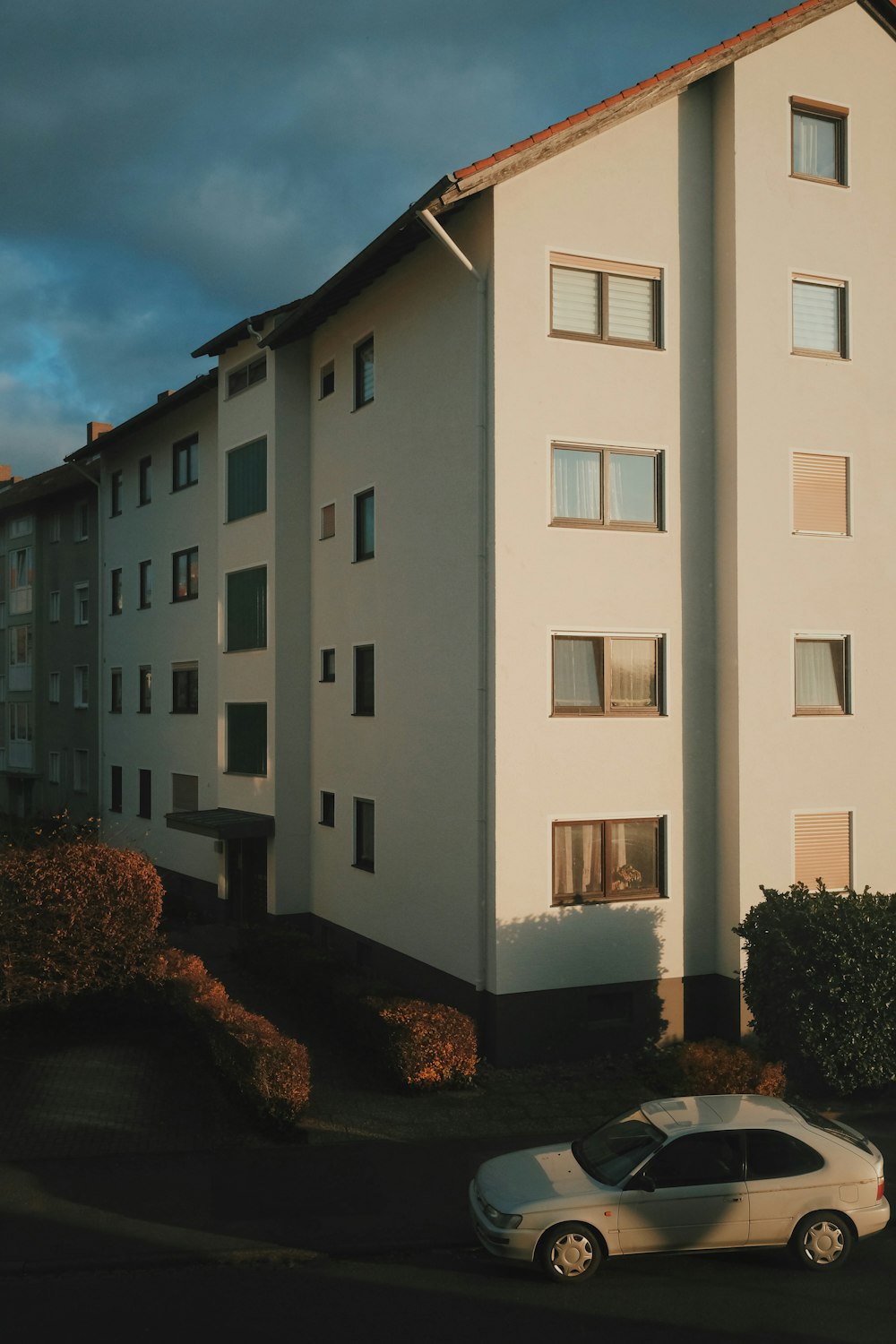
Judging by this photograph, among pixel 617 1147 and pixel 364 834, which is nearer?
pixel 617 1147

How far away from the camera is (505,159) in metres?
15.2

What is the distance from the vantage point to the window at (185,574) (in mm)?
27938

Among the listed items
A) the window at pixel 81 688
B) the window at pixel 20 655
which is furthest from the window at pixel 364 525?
the window at pixel 20 655

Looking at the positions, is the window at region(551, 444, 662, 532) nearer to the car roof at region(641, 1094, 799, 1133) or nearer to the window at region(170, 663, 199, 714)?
the car roof at region(641, 1094, 799, 1133)

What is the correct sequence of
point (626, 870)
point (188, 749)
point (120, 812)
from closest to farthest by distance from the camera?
point (626, 870)
point (188, 749)
point (120, 812)

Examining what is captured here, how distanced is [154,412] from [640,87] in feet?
53.7

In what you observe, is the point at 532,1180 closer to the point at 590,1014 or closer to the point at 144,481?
the point at 590,1014

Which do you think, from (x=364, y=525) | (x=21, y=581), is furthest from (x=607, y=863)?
(x=21, y=581)

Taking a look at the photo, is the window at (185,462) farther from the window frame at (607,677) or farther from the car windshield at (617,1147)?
the car windshield at (617,1147)

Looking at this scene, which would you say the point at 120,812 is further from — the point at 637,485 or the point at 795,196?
the point at 795,196

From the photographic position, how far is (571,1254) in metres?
9.49

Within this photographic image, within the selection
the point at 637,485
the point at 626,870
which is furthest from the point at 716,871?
the point at 637,485

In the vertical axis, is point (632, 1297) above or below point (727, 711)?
below

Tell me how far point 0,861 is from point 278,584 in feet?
28.4
